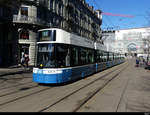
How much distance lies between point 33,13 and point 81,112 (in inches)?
980

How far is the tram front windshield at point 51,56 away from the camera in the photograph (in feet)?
26.7

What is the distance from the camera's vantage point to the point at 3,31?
26.2m

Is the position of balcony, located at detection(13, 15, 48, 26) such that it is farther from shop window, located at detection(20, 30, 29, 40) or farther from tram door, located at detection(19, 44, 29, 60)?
tram door, located at detection(19, 44, 29, 60)

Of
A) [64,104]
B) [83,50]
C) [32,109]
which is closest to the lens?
[32,109]

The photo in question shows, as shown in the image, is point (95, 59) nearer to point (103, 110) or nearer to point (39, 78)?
point (39, 78)

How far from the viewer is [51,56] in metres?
8.08

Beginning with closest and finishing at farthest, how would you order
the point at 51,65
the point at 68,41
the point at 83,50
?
the point at 51,65 → the point at 68,41 → the point at 83,50

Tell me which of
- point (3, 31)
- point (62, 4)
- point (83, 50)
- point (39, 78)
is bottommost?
point (39, 78)

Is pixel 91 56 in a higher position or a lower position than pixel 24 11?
lower

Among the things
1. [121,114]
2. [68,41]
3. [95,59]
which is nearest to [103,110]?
[121,114]

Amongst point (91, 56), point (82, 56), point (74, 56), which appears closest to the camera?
point (74, 56)

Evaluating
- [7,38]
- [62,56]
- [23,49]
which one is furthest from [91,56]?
[7,38]

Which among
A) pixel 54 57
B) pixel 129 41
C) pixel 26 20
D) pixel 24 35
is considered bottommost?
pixel 54 57

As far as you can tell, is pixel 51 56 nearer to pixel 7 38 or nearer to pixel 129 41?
pixel 7 38
